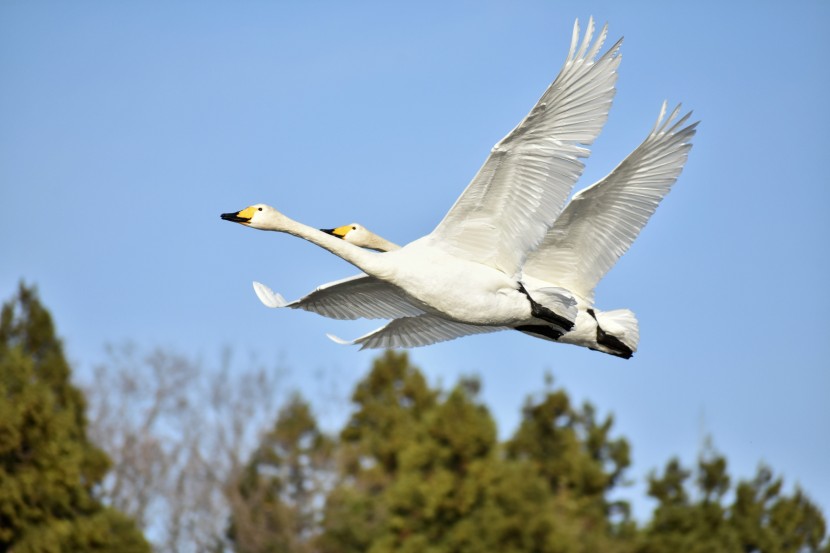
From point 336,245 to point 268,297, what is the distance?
189 cm

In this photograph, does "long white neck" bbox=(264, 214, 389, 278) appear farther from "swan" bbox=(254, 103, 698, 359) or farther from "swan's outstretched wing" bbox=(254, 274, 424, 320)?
"swan" bbox=(254, 103, 698, 359)

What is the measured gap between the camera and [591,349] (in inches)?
609

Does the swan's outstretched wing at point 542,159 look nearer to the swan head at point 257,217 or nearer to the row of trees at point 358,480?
the swan head at point 257,217

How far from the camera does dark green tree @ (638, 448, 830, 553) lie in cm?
3534

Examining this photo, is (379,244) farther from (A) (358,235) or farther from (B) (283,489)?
(B) (283,489)

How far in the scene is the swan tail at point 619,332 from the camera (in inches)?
606

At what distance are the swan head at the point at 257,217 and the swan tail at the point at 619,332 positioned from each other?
150 inches

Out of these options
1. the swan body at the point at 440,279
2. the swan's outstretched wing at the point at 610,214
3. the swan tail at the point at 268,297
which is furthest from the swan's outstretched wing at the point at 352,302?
the swan's outstretched wing at the point at 610,214

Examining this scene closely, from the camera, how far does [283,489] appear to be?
39.9m

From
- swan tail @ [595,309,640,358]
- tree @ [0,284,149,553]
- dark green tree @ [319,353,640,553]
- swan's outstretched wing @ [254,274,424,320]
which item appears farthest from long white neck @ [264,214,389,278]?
dark green tree @ [319,353,640,553]

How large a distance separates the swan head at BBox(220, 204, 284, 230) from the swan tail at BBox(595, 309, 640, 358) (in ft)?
12.5

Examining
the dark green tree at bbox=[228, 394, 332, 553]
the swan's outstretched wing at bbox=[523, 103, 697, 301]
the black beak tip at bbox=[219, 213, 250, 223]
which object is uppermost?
the dark green tree at bbox=[228, 394, 332, 553]

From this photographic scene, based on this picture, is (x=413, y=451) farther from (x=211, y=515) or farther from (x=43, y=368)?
(x=211, y=515)

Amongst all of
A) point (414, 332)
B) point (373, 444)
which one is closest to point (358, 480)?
point (373, 444)
